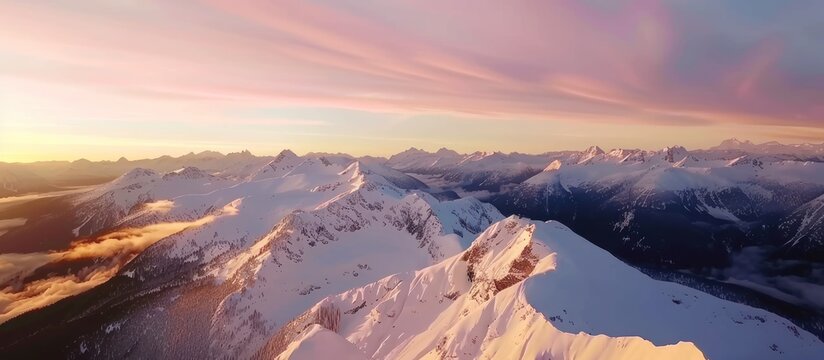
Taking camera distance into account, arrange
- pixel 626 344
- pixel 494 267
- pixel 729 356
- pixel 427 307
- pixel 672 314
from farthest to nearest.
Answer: pixel 427 307, pixel 494 267, pixel 672 314, pixel 729 356, pixel 626 344

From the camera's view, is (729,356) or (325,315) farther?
(325,315)

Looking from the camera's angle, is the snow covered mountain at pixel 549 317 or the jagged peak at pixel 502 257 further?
the jagged peak at pixel 502 257

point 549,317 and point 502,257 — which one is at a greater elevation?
point 502,257

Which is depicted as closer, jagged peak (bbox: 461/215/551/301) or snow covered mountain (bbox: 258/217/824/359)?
snow covered mountain (bbox: 258/217/824/359)

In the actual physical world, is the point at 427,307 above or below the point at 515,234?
below

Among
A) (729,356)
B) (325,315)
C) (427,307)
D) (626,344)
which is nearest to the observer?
(626,344)

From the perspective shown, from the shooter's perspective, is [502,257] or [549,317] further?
[502,257]

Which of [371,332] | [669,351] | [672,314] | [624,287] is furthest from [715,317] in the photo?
[371,332]

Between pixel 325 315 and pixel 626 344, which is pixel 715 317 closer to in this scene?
pixel 626 344
